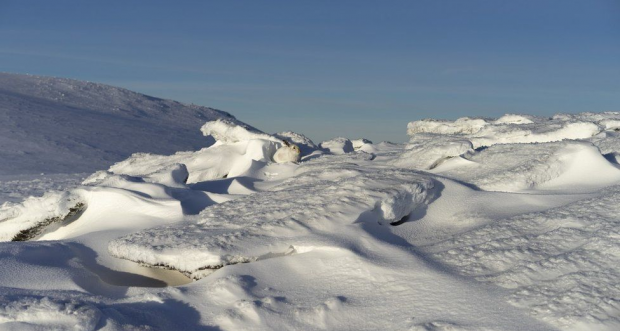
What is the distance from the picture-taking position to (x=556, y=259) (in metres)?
3.26

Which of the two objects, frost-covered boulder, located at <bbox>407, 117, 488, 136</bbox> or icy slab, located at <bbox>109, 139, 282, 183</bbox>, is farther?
frost-covered boulder, located at <bbox>407, 117, 488, 136</bbox>

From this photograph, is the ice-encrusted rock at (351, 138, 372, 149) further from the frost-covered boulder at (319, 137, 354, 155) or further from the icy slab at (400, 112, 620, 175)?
the icy slab at (400, 112, 620, 175)

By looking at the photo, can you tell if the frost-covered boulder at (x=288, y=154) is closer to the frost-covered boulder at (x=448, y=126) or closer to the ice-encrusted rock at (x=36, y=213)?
the ice-encrusted rock at (x=36, y=213)

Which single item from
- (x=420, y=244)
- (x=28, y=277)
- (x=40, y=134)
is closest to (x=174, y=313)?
(x=28, y=277)

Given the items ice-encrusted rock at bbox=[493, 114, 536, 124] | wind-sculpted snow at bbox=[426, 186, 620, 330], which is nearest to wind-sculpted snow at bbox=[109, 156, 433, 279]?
wind-sculpted snow at bbox=[426, 186, 620, 330]

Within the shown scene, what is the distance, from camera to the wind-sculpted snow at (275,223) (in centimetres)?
367

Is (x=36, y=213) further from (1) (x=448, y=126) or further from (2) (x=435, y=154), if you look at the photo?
(1) (x=448, y=126)

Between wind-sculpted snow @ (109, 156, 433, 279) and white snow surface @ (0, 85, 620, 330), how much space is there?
0.01 m

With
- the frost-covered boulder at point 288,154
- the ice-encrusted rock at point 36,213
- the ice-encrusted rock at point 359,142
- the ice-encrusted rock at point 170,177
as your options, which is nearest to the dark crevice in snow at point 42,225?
the ice-encrusted rock at point 36,213

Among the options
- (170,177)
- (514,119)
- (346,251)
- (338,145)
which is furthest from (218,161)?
(514,119)

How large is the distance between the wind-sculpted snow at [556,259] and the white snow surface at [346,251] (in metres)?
0.01

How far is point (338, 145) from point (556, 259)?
7071 mm

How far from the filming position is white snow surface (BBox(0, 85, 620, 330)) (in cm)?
290

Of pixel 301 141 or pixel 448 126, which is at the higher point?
pixel 448 126
